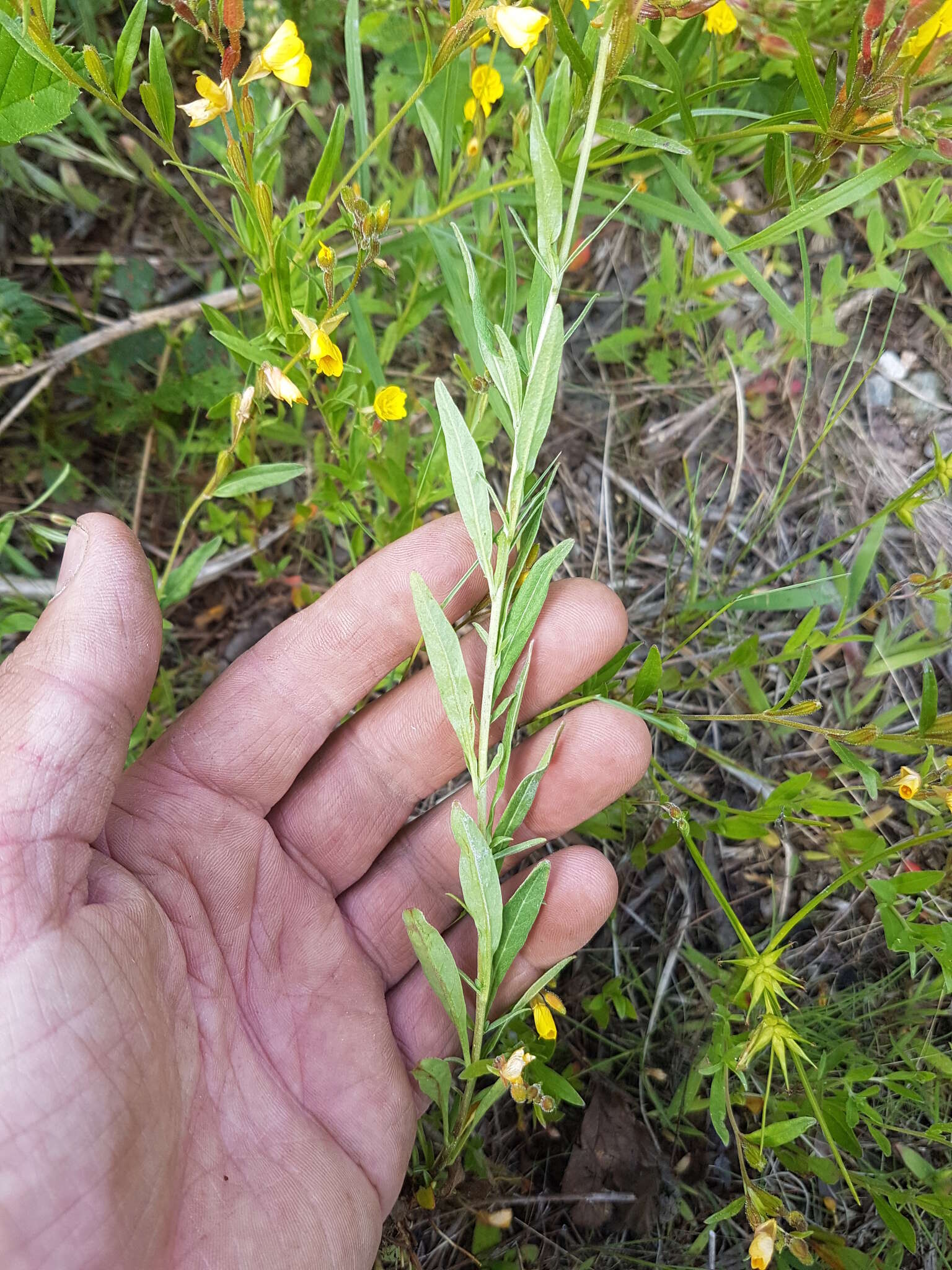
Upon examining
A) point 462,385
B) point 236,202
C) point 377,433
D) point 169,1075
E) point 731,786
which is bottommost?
→ point 731,786

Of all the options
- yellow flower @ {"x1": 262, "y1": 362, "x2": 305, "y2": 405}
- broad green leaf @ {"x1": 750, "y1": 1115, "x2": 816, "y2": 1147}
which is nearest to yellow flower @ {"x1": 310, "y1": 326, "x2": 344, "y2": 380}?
yellow flower @ {"x1": 262, "y1": 362, "x2": 305, "y2": 405}

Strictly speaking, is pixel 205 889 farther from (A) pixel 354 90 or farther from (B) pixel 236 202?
(A) pixel 354 90

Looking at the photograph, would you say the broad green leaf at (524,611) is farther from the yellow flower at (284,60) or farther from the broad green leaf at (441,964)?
the yellow flower at (284,60)

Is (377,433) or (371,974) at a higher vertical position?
(377,433)

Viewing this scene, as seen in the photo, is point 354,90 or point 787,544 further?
point 787,544

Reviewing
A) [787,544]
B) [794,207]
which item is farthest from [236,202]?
[787,544]

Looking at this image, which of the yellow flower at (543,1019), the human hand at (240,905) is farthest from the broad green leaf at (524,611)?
the yellow flower at (543,1019)
